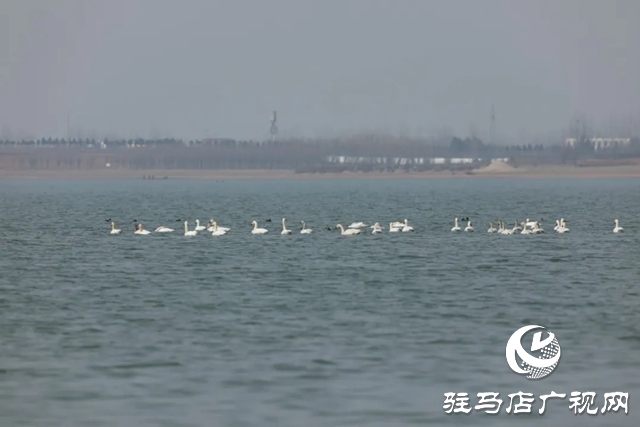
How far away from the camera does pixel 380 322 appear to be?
2953 cm

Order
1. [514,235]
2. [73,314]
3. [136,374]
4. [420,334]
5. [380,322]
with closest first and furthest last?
[136,374]
[420,334]
[380,322]
[73,314]
[514,235]

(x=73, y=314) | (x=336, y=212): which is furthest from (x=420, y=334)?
(x=336, y=212)

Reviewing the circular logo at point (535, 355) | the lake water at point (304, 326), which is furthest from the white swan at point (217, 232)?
the circular logo at point (535, 355)

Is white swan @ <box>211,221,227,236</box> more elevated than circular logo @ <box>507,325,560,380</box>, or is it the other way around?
circular logo @ <box>507,325,560,380</box>

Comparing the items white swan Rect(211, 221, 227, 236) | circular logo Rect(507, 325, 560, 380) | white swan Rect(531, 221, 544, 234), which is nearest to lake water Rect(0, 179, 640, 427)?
circular logo Rect(507, 325, 560, 380)

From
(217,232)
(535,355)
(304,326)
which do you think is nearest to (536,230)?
(217,232)

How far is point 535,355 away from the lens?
24562 mm

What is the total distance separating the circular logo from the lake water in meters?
0.22

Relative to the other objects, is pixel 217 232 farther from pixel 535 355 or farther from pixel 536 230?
pixel 535 355

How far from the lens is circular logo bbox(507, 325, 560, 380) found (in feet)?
76.1

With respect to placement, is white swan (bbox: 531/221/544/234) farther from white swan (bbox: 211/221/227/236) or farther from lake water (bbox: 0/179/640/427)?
white swan (bbox: 211/221/227/236)

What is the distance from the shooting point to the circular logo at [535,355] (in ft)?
76.1

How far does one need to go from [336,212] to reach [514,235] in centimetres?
2948

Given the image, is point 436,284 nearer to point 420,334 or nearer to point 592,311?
point 592,311
